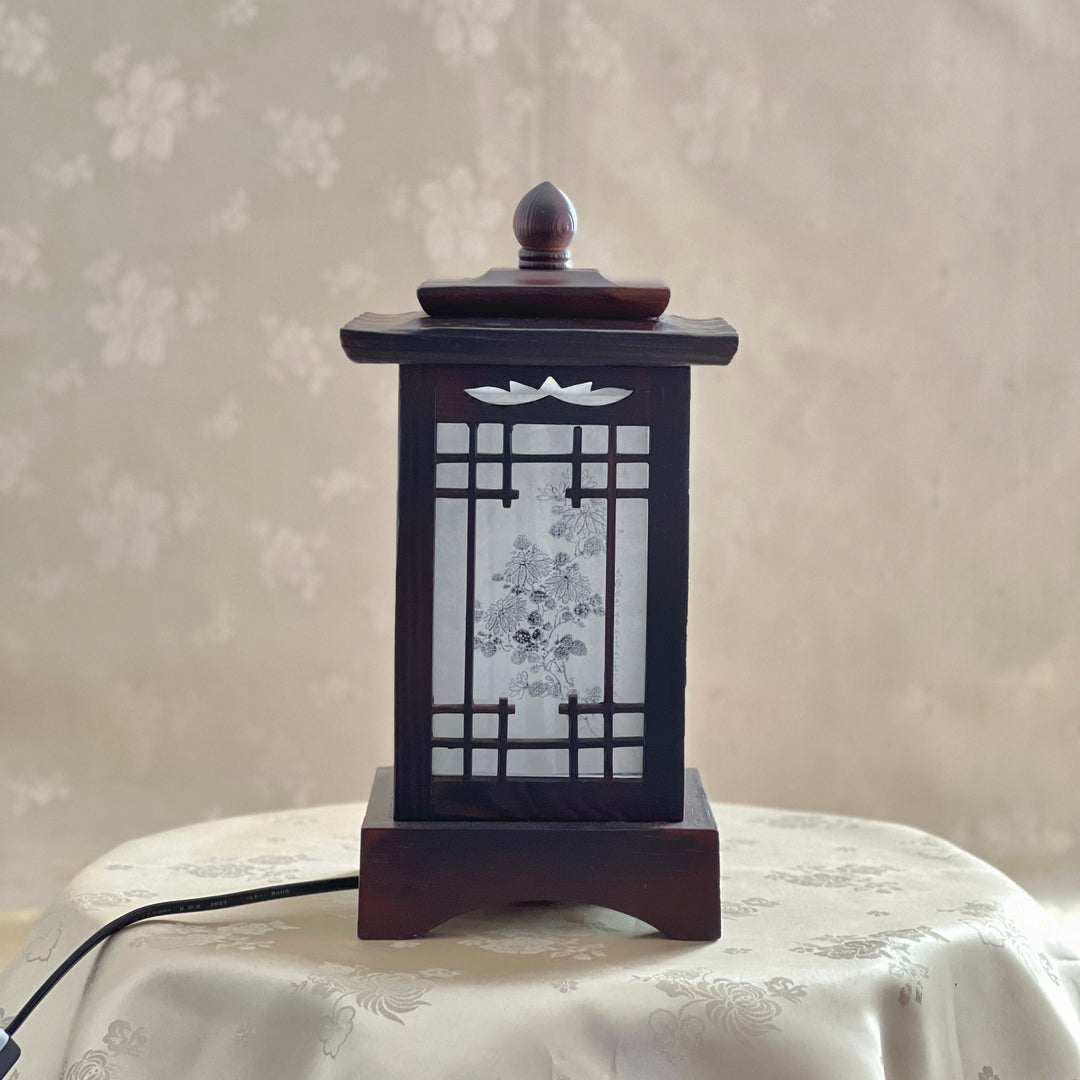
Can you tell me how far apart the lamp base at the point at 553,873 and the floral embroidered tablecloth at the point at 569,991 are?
2cm

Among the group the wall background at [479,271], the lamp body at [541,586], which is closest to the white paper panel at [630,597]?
the lamp body at [541,586]

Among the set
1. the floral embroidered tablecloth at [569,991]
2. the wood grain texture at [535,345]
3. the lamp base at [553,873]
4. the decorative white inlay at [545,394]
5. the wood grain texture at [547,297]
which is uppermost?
the wood grain texture at [547,297]

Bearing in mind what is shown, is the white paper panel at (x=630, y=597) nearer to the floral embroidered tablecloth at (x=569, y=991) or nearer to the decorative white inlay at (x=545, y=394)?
the decorative white inlay at (x=545, y=394)

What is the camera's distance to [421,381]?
98cm

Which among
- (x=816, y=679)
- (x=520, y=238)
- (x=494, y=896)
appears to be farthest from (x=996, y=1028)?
(x=816, y=679)

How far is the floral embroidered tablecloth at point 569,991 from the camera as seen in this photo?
34.2 inches

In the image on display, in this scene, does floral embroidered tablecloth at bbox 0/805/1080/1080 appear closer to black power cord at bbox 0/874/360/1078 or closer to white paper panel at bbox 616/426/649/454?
black power cord at bbox 0/874/360/1078

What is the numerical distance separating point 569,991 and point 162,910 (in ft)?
1.10

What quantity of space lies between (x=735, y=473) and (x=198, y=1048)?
1.47 metres

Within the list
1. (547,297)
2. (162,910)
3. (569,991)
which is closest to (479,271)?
(547,297)

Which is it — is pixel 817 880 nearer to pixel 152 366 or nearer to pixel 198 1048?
pixel 198 1048

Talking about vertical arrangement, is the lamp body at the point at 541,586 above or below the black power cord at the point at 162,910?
above

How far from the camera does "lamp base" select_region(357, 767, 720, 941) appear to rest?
99 cm

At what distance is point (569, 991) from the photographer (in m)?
0.89
